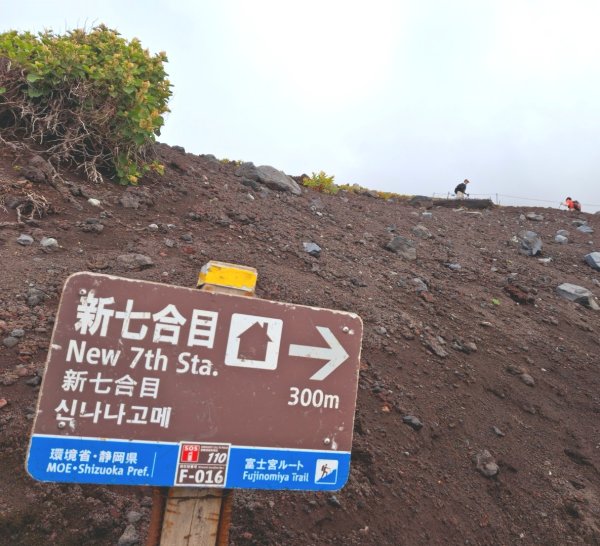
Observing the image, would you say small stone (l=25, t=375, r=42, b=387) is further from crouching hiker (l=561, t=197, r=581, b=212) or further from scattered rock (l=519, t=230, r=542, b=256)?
crouching hiker (l=561, t=197, r=581, b=212)

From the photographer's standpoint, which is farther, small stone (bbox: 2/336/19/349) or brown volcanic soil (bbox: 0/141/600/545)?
small stone (bbox: 2/336/19/349)

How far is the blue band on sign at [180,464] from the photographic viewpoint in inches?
54.3

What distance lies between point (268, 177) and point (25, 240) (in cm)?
484

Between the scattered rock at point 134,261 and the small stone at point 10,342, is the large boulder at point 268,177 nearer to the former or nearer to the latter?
the scattered rock at point 134,261

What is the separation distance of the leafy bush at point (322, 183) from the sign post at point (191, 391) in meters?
8.33

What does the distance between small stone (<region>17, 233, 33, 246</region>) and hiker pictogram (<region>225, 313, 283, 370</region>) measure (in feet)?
11.5

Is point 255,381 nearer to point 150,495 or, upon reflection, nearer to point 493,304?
point 150,495

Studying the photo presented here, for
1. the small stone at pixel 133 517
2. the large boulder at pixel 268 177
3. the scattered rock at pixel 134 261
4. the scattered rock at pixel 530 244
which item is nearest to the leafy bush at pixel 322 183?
the large boulder at pixel 268 177

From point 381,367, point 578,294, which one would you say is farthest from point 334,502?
point 578,294

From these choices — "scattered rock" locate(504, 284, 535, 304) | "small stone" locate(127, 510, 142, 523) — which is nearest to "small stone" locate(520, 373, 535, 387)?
"scattered rock" locate(504, 284, 535, 304)

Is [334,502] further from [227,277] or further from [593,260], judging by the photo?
[593,260]

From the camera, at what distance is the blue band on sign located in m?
1.38

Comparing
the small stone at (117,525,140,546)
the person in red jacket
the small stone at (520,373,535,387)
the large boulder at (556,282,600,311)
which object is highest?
the person in red jacket

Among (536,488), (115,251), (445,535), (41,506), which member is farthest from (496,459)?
(115,251)
